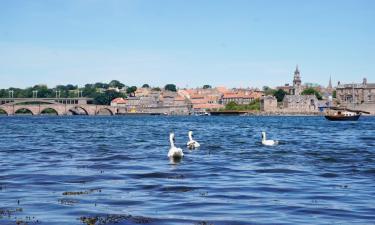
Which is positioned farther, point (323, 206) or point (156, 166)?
point (156, 166)

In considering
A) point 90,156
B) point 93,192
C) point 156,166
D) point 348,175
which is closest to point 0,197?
point 93,192

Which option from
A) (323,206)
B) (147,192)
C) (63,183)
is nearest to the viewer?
(323,206)

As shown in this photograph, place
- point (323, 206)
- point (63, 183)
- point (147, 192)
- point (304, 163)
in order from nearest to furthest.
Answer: point (323, 206), point (147, 192), point (63, 183), point (304, 163)

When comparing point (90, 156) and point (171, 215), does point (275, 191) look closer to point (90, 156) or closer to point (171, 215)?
point (171, 215)

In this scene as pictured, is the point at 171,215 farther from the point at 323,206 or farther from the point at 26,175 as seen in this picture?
the point at 26,175

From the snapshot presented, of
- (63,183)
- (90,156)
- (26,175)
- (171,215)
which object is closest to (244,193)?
(171,215)

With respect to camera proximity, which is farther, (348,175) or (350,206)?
(348,175)

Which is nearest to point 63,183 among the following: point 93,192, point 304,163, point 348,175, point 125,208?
point 93,192

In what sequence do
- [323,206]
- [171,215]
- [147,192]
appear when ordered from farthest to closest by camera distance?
[147,192] → [323,206] → [171,215]

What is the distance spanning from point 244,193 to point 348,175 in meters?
6.72

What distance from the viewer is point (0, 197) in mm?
16453

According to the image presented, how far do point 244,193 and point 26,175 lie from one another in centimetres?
844

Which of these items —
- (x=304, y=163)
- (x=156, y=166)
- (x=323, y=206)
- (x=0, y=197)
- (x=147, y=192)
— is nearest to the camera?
(x=323, y=206)

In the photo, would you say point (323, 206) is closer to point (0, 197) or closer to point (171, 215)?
point (171, 215)
